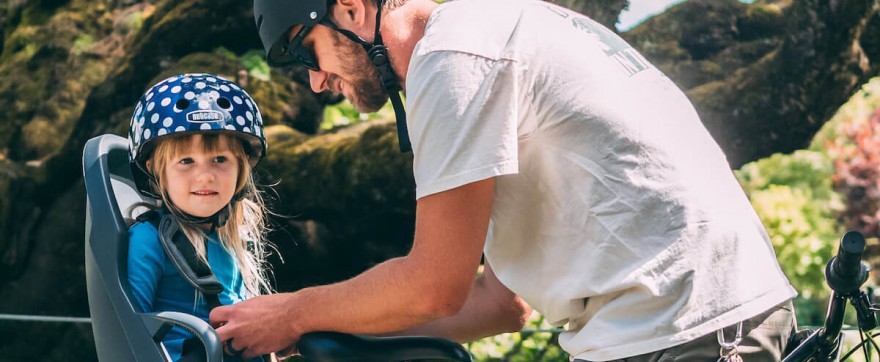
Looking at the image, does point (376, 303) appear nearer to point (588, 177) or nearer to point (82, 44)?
point (588, 177)

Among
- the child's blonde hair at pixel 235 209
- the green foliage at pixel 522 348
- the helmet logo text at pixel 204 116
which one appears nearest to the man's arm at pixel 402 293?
the child's blonde hair at pixel 235 209

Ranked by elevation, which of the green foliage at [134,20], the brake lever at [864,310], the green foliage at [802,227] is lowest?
the green foliage at [802,227]

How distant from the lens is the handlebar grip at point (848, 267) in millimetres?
2230

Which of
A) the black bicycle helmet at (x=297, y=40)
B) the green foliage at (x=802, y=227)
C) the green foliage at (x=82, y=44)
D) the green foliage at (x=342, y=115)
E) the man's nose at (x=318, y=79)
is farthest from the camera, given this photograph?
the green foliage at (x=802, y=227)

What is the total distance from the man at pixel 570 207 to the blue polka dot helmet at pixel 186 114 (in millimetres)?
867

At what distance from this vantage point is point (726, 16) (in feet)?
19.3

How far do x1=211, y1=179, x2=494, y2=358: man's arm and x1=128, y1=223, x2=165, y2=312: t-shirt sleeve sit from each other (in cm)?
44

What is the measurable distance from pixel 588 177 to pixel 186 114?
1321mm

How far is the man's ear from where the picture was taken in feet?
8.20

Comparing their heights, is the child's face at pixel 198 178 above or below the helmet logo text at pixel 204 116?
below

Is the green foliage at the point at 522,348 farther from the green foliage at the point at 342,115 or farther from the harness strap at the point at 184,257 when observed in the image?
the harness strap at the point at 184,257

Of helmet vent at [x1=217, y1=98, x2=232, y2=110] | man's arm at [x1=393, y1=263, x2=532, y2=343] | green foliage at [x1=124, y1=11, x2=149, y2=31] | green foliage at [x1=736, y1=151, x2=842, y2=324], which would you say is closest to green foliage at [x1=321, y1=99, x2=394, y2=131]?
green foliage at [x1=124, y1=11, x2=149, y2=31]

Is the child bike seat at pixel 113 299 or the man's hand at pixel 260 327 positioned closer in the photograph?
the man's hand at pixel 260 327

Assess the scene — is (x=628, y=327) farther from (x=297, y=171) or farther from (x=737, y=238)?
(x=297, y=171)
